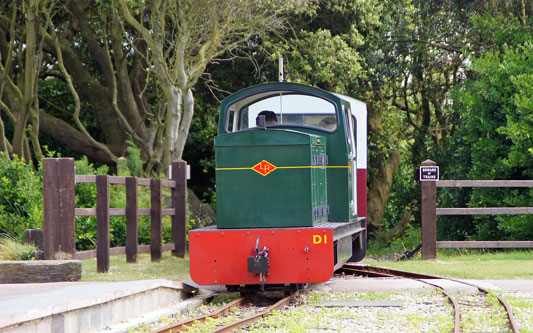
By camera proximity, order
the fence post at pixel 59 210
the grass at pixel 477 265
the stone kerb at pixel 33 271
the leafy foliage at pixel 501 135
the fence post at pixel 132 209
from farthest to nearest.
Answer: the leafy foliage at pixel 501 135
the fence post at pixel 132 209
the grass at pixel 477 265
the fence post at pixel 59 210
the stone kerb at pixel 33 271

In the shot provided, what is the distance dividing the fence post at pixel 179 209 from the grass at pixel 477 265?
3.62 metres

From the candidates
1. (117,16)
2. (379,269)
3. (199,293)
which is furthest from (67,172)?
(117,16)

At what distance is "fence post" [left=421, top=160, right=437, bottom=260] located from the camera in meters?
13.2

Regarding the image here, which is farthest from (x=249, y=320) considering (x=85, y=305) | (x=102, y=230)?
(x=102, y=230)

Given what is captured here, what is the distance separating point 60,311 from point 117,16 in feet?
42.6

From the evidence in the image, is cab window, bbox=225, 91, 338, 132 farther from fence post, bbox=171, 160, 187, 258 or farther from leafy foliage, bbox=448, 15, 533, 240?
leafy foliage, bbox=448, 15, 533, 240

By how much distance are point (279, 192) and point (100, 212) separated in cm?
321

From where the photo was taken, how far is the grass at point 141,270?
10.5 metres

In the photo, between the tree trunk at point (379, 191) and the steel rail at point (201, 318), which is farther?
the tree trunk at point (379, 191)

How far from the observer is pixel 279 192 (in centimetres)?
916

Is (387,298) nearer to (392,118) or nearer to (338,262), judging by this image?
(338,262)

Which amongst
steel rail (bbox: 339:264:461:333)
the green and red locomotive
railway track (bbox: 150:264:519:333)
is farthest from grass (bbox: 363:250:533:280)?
the green and red locomotive

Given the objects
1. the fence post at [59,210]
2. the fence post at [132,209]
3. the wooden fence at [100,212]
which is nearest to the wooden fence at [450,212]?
the wooden fence at [100,212]

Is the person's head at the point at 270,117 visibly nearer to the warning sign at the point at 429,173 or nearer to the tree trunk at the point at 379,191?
the warning sign at the point at 429,173
